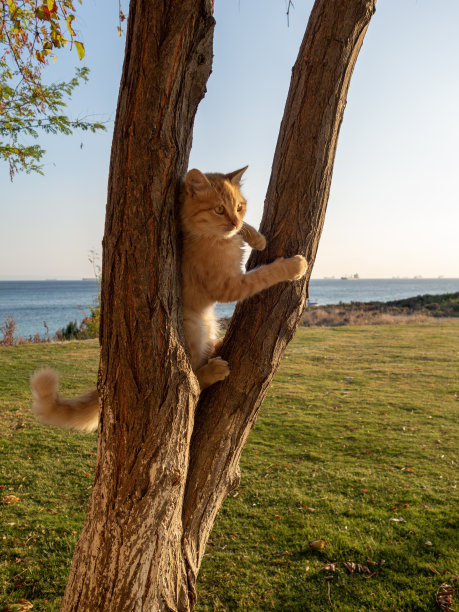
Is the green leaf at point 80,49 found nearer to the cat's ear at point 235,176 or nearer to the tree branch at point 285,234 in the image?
the cat's ear at point 235,176

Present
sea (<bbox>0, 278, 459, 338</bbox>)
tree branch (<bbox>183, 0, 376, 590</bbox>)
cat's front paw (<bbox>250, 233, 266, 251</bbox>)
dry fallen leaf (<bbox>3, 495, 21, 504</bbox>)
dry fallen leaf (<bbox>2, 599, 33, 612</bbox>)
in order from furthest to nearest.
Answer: sea (<bbox>0, 278, 459, 338</bbox>), dry fallen leaf (<bbox>3, 495, 21, 504</bbox>), dry fallen leaf (<bbox>2, 599, 33, 612</bbox>), cat's front paw (<bbox>250, 233, 266, 251</bbox>), tree branch (<bbox>183, 0, 376, 590</bbox>)

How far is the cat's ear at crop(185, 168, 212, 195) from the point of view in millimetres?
2461

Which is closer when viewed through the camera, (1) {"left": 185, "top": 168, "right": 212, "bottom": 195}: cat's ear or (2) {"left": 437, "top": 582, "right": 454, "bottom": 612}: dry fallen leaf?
(1) {"left": 185, "top": 168, "right": 212, "bottom": 195}: cat's ear

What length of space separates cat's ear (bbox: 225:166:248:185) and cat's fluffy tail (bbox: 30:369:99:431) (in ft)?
5.41

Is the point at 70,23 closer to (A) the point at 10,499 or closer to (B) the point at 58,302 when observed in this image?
(A) the point at 10,499

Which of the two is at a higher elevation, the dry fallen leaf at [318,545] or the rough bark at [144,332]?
the rough bark at [144,332]

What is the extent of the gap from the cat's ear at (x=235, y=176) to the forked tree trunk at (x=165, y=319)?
747mm

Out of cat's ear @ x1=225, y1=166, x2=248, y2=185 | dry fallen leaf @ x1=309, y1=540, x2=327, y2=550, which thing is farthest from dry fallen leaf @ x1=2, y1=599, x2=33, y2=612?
cat's ear @ x1=225, y1=166, x2=248, y2=185

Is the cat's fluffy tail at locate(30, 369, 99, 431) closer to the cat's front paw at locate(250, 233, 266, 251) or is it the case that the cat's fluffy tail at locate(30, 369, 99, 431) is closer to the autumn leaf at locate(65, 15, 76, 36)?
the cat's front paw at locate(250, 233, 266, 251)

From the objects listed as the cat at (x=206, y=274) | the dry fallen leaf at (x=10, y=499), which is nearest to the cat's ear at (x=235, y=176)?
the cat at (x=206, y=274)

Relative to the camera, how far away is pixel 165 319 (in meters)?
2.00

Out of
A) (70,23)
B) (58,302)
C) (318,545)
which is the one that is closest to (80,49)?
(70,23)

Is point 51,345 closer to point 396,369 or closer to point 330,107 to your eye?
point 396,369

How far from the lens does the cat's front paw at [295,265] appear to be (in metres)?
2.38
